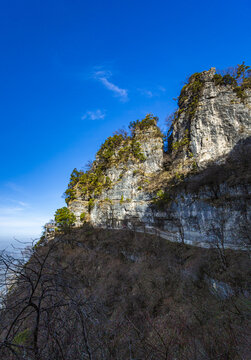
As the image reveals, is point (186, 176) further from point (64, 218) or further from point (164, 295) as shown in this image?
point (64, 218)

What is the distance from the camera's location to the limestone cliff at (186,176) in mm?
18656

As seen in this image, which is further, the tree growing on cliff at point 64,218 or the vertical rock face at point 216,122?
the tree growing on cliff at point 64,218

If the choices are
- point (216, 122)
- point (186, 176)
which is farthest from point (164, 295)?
point (216, 122)

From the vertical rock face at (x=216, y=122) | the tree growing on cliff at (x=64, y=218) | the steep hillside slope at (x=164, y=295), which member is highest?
the vertical rock face at (x=216, y=122)

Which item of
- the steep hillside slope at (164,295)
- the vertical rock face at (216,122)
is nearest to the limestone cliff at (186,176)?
the vertical rock face at (216,122)

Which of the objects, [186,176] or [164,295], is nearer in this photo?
[164,295]

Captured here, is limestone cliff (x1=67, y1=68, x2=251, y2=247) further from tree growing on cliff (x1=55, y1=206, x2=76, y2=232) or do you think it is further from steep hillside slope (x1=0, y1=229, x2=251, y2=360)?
steep hillside slope (x1=0, y1=229, x2=251, y2=360)

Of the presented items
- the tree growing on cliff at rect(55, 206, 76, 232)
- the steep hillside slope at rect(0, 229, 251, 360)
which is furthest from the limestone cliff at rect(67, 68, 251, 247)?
the steep hillside slope at rect(0, 229, 251, 360)

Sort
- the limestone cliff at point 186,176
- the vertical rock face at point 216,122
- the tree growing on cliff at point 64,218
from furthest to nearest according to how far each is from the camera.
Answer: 1. the tree growing on cliff at point 64,218
2. the vertical rock face at point 216,122
3. the limestone cliff at point 186,176

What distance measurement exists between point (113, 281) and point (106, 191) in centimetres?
1592

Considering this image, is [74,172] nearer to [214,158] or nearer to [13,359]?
[214,158]

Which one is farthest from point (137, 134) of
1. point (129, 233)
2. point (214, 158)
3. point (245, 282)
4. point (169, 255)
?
point (245, 282)

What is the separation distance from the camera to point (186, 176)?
24859 millimetres

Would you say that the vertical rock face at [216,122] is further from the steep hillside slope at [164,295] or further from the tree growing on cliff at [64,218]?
the tree growing on cliff at [64,218]
